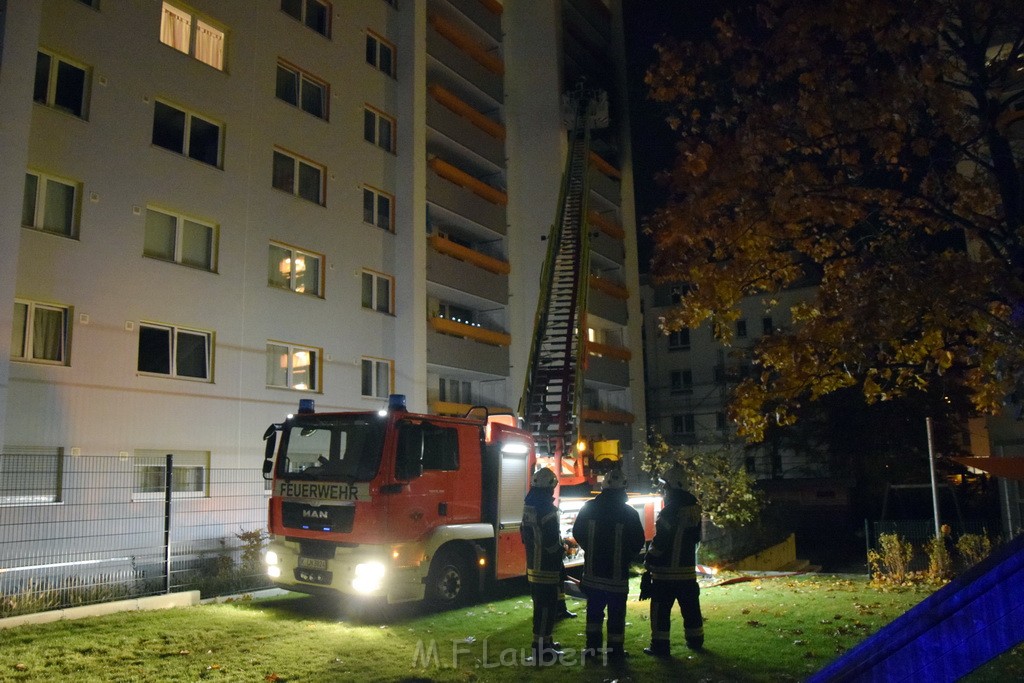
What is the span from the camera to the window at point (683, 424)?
148 ft

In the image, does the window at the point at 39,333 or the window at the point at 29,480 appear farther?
the window at the point at 39,333

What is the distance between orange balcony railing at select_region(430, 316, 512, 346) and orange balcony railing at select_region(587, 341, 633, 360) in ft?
18.9

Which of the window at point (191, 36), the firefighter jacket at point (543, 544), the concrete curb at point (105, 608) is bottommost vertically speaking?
the concrete curb at point (105, 608)

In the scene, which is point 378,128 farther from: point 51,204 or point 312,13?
point 51,204

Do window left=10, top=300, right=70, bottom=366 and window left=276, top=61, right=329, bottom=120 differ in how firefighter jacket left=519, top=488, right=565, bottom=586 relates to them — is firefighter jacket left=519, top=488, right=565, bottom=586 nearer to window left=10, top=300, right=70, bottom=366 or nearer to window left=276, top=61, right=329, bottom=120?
window left=10, top=300, right=70, bottom=366

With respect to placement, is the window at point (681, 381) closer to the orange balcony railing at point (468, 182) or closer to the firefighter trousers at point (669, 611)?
the orange balcony railing at point (468, 182)

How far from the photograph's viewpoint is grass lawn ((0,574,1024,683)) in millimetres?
7148

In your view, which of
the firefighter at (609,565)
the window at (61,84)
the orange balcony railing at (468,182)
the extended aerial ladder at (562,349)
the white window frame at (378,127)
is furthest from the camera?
the orange balcony railing at (468,182)

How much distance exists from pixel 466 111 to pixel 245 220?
1235 centimetres

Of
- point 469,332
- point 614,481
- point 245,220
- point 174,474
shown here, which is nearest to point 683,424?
point 469,332

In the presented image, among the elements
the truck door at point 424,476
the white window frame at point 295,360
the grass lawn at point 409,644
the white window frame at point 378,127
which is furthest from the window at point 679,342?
the truck door at point 424,476

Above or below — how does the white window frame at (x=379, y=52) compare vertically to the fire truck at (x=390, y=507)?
above

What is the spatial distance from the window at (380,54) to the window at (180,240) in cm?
854

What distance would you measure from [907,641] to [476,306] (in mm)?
27144
